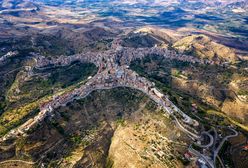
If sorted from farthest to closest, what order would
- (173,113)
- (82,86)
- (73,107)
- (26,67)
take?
(26,67) < (82,86) < (73,107) < (173,113)

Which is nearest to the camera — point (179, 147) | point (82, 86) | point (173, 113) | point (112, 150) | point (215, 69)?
point (179, 147)

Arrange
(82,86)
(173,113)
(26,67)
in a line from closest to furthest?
(173,113), (82,86), (26,67)

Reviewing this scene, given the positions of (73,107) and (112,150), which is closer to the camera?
(112,150)

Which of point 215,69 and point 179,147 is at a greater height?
point 179,147

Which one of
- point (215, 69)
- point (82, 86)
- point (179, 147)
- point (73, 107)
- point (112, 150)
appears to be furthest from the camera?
point (215, 69)

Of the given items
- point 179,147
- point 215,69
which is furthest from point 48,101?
point 215,69

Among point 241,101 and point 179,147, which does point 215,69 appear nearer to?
point 241,101

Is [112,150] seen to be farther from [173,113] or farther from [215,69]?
[215,69]

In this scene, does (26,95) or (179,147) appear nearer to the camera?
(179,147)

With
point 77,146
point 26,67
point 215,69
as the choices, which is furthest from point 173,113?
point 26,67
